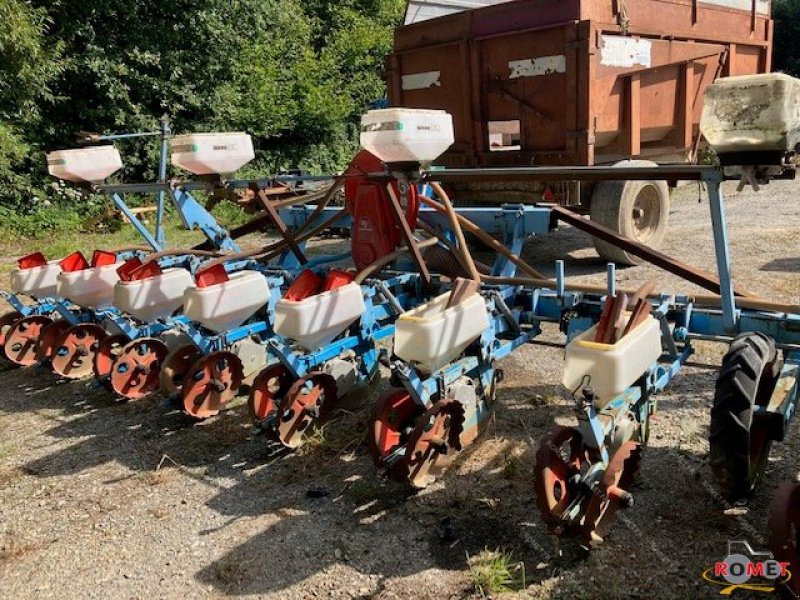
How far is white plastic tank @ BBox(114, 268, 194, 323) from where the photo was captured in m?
3.90

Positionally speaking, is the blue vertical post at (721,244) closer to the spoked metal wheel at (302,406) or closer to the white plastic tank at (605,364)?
the white plastic tank at (605,364)

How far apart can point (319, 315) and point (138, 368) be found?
4.32ft

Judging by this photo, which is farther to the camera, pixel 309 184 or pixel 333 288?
pixel 309 184

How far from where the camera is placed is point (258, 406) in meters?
3.34

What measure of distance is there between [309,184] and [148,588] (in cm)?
843

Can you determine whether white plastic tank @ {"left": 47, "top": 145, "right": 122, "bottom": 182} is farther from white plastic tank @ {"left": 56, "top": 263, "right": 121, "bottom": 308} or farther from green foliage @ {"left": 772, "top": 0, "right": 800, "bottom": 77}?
green foliage @ {"left": 772, "top": 0, "right": 800, "bottom": 77}

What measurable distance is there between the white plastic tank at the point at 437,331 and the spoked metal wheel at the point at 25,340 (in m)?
3.05

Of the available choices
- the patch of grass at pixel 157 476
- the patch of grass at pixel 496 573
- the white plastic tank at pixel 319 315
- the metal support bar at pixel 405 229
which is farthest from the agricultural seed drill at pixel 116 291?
the patch of grass at pixel 496 573

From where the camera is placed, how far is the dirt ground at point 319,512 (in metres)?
2.49

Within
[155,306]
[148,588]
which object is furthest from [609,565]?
[155,306]

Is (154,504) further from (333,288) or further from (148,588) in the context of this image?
(333,288)

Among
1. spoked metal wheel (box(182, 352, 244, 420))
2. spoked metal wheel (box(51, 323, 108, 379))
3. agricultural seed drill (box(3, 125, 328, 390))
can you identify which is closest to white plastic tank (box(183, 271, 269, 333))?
spoked metal wheel (box(182, 352, 244, 420))

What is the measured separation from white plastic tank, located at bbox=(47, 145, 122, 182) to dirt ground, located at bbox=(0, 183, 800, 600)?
155 cm

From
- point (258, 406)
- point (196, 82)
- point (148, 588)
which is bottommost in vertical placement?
point (148, 588)
